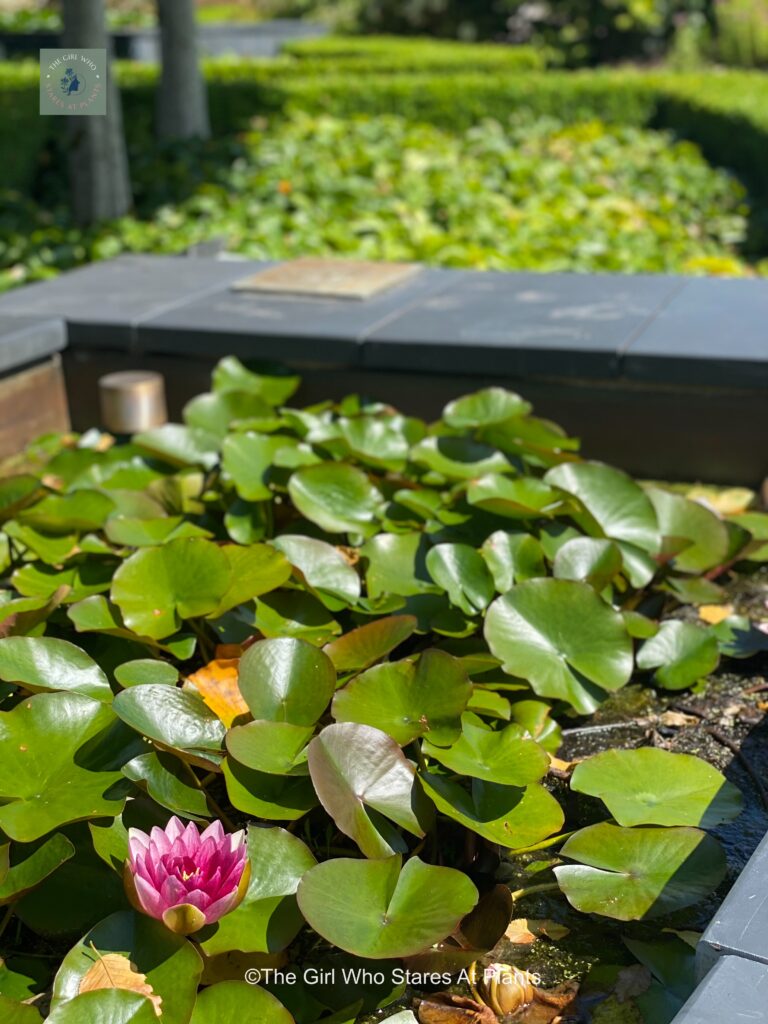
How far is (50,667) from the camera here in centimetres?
171

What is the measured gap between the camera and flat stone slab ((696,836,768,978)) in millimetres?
1161

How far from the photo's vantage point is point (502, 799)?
159 cm

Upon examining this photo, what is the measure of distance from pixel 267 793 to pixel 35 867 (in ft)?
1.00

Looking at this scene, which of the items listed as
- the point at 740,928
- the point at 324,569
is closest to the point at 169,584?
the point at 324,569

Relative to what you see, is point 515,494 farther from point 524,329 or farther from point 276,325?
point 276,325

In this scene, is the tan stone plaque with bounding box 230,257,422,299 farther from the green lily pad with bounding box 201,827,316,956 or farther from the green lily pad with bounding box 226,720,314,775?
the green lily pad with bounding box 201,827,316,956

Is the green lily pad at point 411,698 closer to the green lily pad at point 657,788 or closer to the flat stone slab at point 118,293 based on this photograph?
the green lily pad at point 657,788

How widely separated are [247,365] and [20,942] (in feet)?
6.16

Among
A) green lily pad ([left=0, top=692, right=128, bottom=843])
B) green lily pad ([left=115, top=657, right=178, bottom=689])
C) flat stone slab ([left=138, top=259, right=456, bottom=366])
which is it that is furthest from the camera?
flat stone slab ([left=138, top=259, right=456, bottom=366])

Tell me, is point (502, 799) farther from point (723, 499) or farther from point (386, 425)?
point (723, 499)

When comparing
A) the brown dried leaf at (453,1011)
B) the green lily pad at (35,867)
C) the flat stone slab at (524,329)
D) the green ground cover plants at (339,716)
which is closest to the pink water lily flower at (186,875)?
the green ground cover plants at (339,716)

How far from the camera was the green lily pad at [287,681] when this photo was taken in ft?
5.44

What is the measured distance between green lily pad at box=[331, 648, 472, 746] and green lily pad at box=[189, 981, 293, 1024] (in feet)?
1.36

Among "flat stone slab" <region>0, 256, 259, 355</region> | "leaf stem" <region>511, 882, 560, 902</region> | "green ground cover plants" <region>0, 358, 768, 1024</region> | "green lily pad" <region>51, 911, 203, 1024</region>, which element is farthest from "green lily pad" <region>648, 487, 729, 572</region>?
"flat stone slab" <region>0, 256, 259, 355</region>
